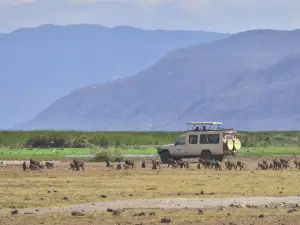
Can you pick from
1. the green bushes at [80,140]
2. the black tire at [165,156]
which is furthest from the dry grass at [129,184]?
the green bushes at [80,140]

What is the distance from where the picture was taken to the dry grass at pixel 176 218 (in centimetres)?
2419

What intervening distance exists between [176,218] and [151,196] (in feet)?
23.1

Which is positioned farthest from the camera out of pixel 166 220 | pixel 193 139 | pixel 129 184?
pixel 193 139

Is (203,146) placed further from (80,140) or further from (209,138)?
(80,140)

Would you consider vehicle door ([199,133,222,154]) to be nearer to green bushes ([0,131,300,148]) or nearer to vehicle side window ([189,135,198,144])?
vehicle side window ([189,135,198,144])

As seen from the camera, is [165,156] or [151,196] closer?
[151,196]

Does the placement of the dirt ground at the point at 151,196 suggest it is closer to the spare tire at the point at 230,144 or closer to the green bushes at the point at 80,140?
the spare tire at the point at 230,144

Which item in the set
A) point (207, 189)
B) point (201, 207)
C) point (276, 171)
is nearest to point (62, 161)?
point (276, 171)

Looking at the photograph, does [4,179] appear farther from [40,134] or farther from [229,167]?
[40,134]

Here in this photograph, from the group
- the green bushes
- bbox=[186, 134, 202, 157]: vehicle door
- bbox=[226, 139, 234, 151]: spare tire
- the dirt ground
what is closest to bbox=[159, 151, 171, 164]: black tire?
bbox=[186, 134, 202, 157]: vehicle door

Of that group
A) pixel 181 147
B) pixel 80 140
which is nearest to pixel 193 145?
pixel 181 147

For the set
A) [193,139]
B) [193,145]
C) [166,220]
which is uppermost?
[193,139]

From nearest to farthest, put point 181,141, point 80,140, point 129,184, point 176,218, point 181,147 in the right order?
point 176,218
point 129,184
point 181,147
point 181,141
point 80,140

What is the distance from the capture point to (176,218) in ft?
82.0
